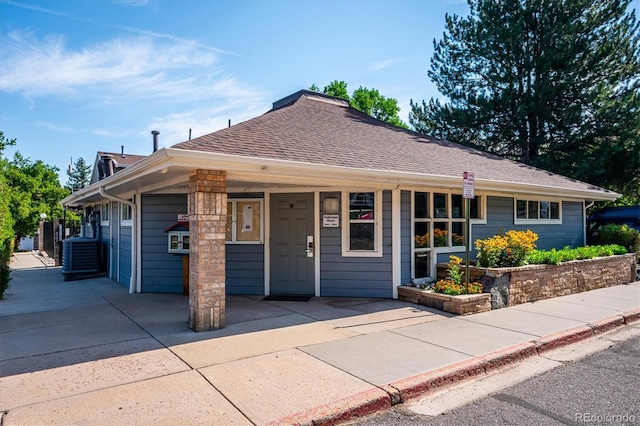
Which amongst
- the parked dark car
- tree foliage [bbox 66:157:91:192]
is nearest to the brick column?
the parked dark car

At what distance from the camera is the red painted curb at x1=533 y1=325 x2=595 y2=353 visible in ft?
18.2

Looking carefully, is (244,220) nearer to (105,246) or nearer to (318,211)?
(318,211)

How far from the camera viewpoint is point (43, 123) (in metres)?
26.1

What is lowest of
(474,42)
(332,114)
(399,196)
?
(399,196)

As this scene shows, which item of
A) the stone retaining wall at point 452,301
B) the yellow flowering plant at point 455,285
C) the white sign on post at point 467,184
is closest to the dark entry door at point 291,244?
the stone retaining wall at point 452,301

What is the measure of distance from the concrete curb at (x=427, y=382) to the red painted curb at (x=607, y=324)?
0.08m

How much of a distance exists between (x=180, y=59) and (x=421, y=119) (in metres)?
14.9

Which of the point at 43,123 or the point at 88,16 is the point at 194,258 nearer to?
the point at 88,16

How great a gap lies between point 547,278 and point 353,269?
4.20 metres

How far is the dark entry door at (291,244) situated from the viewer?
8.52 meters

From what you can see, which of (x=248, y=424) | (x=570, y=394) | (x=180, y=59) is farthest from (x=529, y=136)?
(x=248, y=424)

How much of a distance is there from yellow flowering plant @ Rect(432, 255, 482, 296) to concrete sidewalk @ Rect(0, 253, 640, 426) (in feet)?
1.74

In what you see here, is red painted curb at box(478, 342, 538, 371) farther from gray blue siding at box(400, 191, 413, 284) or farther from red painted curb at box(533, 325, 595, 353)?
gray blue siding at box(400, 191, 413, 284)

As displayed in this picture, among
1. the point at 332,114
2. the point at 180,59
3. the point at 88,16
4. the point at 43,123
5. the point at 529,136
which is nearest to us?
the point at 88,16
